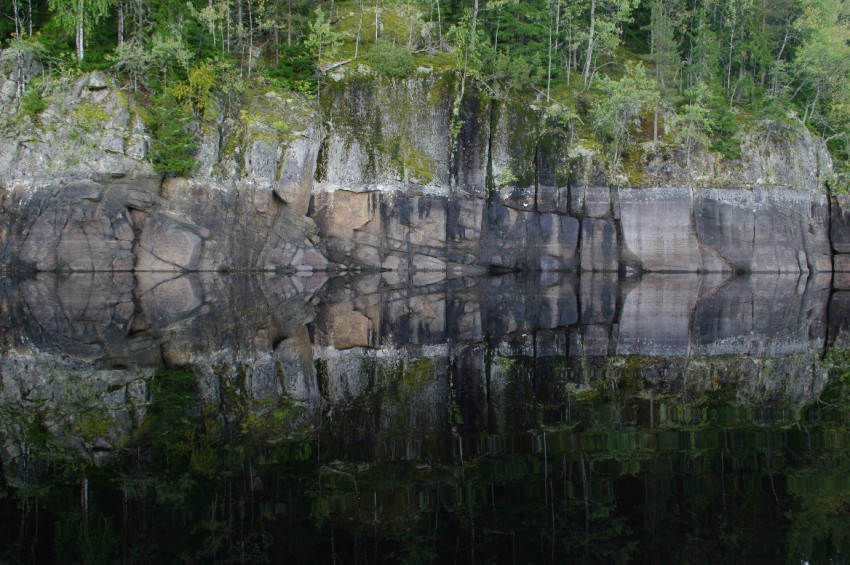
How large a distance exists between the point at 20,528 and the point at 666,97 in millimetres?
42064

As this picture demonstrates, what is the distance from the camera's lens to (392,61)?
39.5m

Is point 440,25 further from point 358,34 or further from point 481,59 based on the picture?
point 358,34

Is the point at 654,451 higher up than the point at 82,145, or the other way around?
the point at 82,145

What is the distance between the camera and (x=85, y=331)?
16.8 meters

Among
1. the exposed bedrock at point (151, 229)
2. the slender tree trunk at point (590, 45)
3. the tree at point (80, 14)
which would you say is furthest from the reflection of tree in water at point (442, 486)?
the slender tree trunk at point (590, 45)

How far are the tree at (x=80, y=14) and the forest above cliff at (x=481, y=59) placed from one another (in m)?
0.08

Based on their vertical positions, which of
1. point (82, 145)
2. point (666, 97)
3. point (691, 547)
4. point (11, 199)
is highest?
point (666, 97)

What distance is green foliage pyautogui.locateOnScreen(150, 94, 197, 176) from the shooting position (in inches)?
1366

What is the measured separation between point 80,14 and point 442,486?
3800 centimetres

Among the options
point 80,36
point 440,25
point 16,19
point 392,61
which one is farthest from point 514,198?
point 16,19

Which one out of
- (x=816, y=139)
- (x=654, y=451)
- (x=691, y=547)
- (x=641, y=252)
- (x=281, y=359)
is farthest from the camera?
(x=816, y=139)

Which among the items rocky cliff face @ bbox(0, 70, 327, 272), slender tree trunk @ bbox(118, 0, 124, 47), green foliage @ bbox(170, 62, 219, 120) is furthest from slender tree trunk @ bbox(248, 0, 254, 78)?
slender tree trunk @ bbox(118, 0, 124, 47)

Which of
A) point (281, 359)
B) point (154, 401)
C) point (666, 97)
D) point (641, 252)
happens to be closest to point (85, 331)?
point (281, 359)

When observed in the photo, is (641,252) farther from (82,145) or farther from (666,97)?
(82,145)
